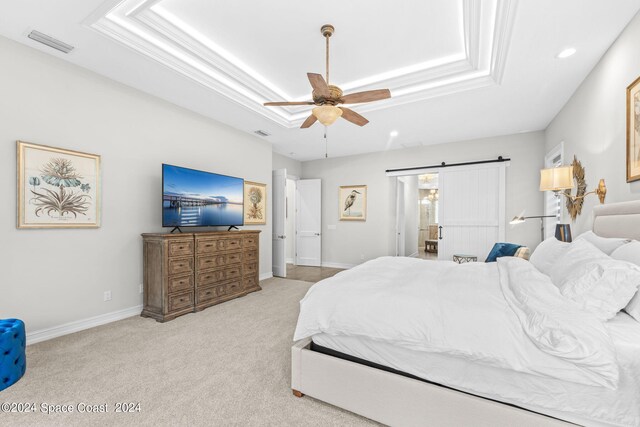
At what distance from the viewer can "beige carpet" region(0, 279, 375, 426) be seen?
1.69 metres

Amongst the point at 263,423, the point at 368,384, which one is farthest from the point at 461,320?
the point at 263,423

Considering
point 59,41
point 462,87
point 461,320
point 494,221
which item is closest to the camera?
point 461,320

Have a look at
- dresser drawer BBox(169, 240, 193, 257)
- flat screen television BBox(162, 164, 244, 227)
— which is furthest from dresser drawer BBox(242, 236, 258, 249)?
dresser drawer BBox(169, 240, 193, 257)

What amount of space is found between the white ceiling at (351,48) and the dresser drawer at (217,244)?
188 centimetres

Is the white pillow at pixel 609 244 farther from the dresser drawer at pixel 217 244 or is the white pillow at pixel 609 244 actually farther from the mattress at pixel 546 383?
the dresser drawer at pixel 217 244

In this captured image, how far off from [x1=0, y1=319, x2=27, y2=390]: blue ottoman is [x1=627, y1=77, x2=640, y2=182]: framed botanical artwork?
4669mm

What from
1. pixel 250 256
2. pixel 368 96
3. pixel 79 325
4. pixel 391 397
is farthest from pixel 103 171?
pixel 391 397

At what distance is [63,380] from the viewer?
2.04 meters

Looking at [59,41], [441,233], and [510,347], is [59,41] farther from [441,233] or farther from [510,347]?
[441,233]

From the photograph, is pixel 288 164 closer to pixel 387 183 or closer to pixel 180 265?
pixel 387 183

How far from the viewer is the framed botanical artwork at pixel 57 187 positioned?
2.57 metres

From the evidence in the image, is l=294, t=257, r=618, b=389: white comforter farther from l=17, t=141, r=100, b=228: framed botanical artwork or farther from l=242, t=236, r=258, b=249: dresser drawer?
l=17, t=141, r=100, b=228: framed botanical artwork

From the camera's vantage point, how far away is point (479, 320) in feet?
4.65

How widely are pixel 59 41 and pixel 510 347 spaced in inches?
163
